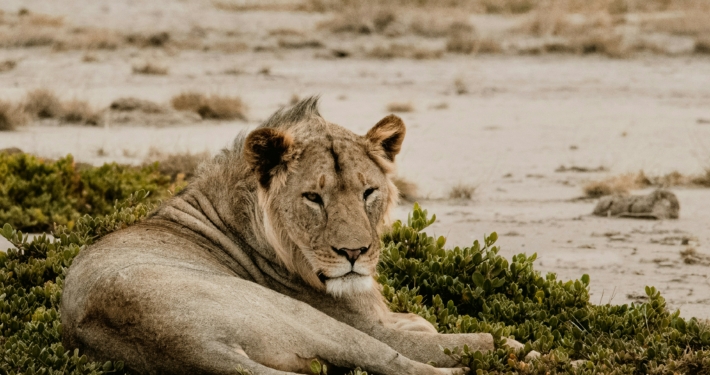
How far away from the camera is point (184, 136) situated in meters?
16.4

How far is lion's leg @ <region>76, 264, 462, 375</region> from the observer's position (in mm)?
4512

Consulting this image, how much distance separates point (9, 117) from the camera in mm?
15992

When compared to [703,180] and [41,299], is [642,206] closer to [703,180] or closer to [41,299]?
[703,180]

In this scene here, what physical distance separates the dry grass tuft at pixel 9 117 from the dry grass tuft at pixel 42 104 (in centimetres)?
91

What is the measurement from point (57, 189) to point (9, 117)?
234 inches

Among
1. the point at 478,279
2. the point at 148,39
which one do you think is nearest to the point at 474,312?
the point at 478,279

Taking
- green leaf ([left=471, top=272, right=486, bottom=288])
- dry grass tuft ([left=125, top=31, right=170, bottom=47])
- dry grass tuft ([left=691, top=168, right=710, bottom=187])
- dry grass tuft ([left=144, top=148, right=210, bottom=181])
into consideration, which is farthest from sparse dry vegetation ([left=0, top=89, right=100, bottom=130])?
green leaf ([left=471, top=272, right=486, bottom=288])

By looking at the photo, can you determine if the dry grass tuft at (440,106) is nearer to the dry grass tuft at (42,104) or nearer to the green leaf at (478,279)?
the dry grass tuft at (42,104)

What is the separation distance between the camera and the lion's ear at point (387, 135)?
5762 mm

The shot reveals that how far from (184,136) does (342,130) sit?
10.9 meters

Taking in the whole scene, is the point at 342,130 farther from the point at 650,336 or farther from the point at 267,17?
the point at 267,17

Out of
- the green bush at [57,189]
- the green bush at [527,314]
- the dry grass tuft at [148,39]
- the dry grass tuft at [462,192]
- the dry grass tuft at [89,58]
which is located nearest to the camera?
the green bush at [527,314]

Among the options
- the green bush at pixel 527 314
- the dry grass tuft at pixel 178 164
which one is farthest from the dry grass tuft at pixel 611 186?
the green bush at pixel 527 314

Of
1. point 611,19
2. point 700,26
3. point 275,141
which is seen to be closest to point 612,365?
point 275,141
